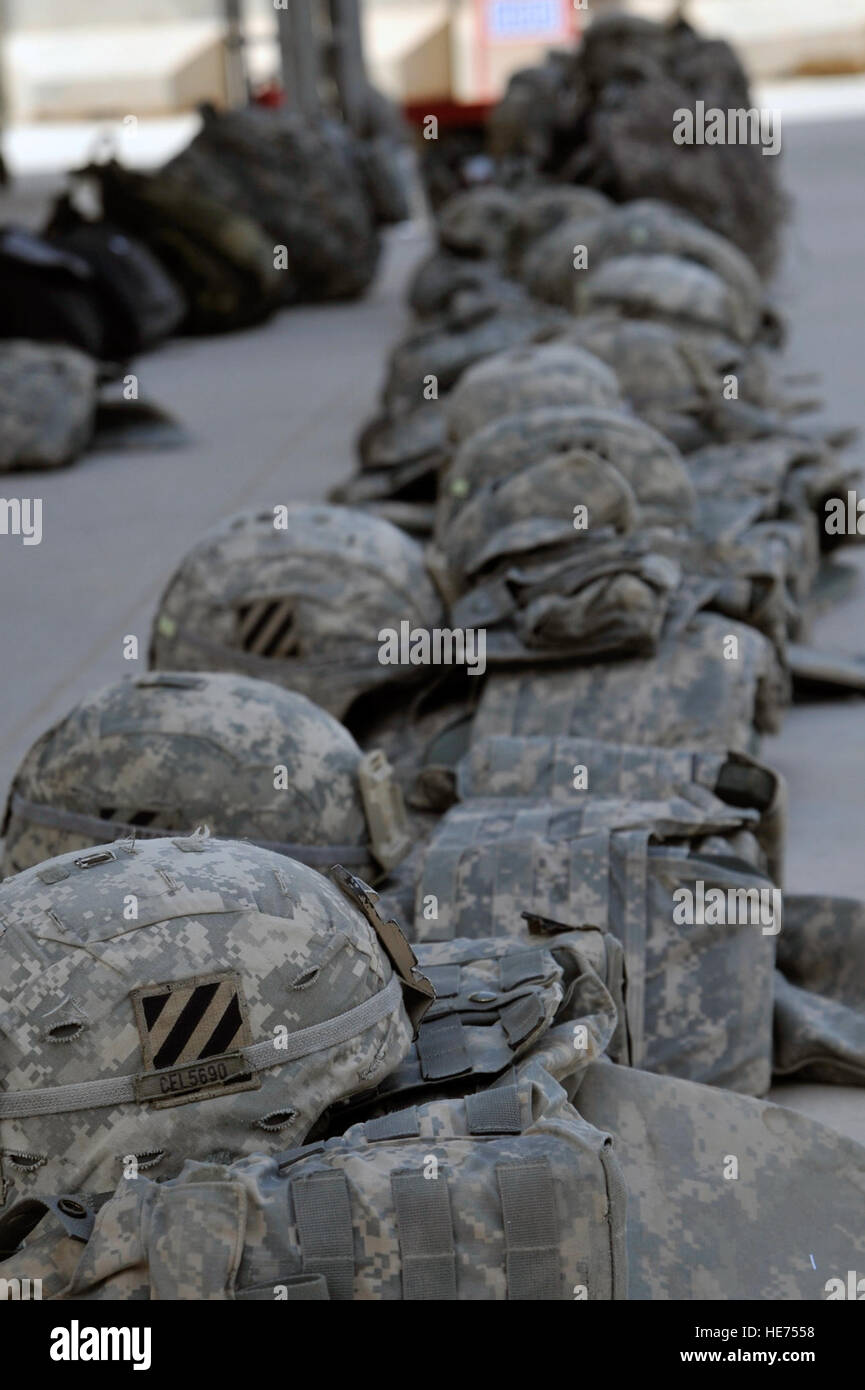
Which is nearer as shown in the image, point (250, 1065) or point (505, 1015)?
point (250, 1065)

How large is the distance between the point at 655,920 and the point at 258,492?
549 centimetres

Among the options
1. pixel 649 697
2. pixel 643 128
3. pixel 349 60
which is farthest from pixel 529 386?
pixel 349 60

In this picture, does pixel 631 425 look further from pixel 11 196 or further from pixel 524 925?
pixel 11 196

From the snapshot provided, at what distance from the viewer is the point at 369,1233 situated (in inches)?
88.5

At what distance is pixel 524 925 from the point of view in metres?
3.28

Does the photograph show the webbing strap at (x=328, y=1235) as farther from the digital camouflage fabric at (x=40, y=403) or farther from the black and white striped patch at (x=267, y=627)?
the digital camouflage fabric at (x=40, y=403)

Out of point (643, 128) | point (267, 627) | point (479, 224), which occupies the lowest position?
point (267, 627)

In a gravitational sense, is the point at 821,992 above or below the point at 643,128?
below

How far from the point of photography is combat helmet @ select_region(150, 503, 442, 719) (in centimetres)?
439

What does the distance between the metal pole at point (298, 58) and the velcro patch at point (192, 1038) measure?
13.8 m

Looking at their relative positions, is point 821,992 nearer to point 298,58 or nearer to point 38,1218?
point 38,1218

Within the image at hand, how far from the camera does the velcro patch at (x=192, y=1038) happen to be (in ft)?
7.92
